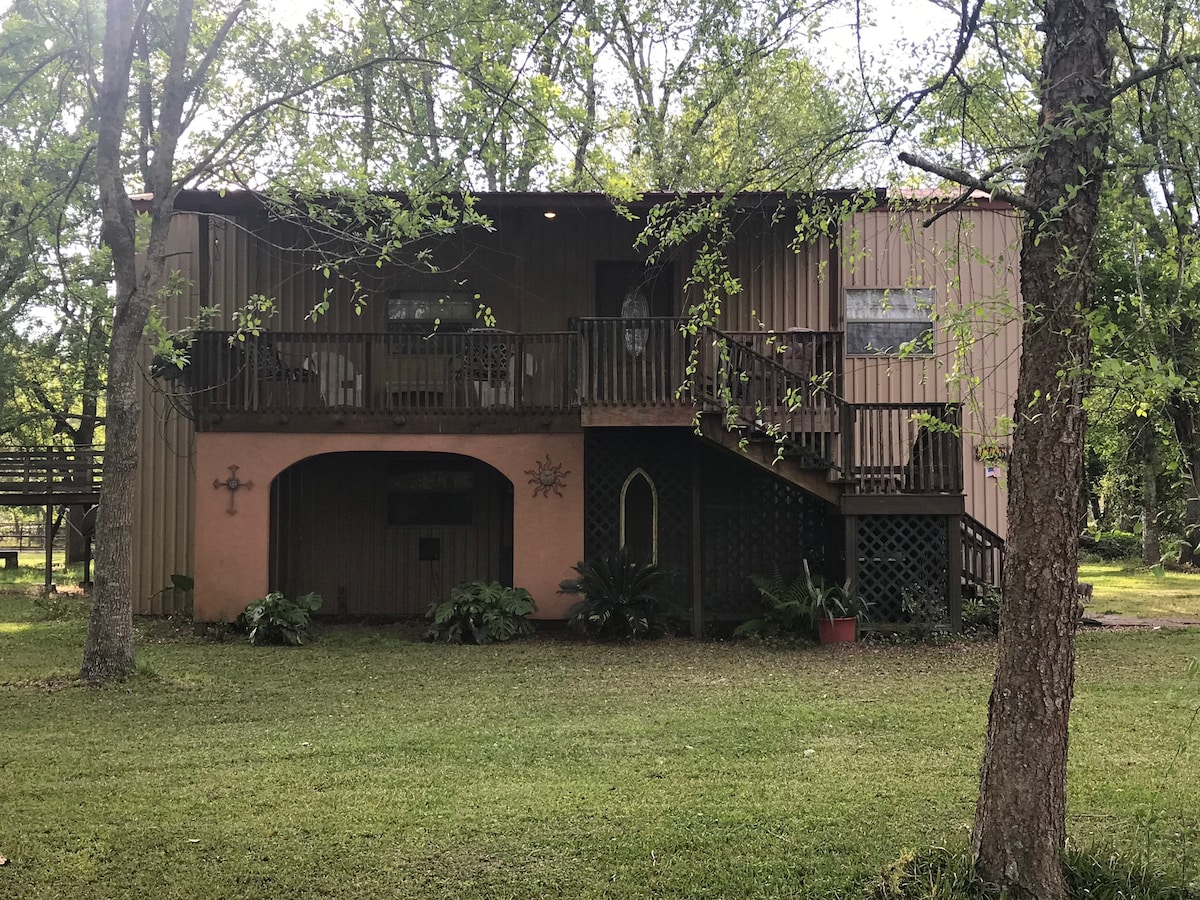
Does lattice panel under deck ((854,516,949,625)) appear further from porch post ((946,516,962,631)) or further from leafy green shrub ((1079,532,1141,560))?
leafy green shrub ((1079,532,1141,560))

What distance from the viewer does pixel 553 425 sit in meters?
11.9

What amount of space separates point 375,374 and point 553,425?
230 centimetres

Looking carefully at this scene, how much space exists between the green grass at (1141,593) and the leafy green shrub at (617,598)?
17.9 ft

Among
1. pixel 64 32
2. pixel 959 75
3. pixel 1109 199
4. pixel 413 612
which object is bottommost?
pixel 413 612

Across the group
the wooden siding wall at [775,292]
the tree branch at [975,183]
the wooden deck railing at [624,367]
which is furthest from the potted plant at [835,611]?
the tree branch at [975,183]

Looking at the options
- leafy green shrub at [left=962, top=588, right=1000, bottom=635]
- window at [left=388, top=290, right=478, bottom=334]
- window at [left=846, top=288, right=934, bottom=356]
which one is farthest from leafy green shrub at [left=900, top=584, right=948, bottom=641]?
window at [left=388, top=290, right=478, bottom=334]

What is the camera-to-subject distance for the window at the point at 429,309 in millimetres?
13039

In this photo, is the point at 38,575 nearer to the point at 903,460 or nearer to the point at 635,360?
the point at 635,360

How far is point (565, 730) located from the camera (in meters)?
6.75

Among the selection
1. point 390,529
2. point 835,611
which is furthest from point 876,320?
point 390,529

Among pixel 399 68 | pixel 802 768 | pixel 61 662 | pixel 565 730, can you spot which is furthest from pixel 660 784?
pixel 399 68

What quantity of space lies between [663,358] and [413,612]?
17.5 feet

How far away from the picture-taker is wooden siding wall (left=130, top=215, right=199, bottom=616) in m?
13.3

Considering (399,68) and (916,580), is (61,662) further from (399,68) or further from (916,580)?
(916,580)
